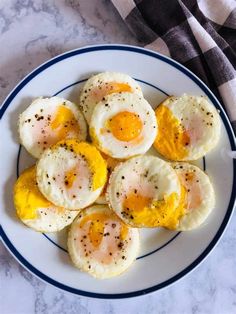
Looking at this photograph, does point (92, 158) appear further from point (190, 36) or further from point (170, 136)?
point (190, 36)

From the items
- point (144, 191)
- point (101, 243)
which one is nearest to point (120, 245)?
point (101, 243)

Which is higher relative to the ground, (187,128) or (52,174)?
(52,174)

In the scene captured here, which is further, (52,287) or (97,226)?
(52,287)

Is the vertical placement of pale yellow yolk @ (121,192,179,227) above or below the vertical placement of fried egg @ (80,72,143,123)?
below

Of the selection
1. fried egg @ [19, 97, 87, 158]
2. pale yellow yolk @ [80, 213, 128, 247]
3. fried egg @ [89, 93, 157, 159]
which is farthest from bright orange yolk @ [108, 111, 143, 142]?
pale yellow yolk @ [80, 213, 128, 247]

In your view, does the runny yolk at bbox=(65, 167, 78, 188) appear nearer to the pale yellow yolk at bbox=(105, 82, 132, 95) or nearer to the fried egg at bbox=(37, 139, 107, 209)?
the fried egg at bbox=(37, 139, 107, 209)

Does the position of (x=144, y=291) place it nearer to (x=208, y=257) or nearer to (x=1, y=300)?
(x=208, y=257)

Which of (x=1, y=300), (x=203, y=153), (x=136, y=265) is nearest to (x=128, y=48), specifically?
(x=203, y=153)
